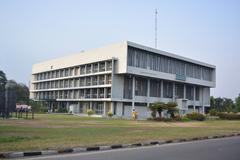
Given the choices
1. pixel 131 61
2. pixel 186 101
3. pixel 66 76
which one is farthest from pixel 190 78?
pixel 66 76

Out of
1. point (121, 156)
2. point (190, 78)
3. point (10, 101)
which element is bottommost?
point (121, 156)

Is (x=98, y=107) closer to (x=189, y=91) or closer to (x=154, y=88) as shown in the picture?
A: (x=154, y=88)

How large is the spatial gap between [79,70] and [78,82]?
2579 mm

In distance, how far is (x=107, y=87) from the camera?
61.6 meters

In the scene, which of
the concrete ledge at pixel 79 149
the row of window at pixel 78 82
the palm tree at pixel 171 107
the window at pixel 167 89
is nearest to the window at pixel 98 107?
the row of window at pixel 78 82

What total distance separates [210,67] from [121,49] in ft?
103

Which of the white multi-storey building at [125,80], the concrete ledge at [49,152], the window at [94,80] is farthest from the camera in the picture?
the window at [94,80]

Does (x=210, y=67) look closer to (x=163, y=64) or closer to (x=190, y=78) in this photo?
(x=190, y=78)

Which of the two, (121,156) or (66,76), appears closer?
(121,156)

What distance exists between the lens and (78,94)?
71.2 metres

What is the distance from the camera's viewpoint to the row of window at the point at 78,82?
62.8 meters

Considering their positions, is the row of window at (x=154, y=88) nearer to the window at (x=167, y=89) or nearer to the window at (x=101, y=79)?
the window at (x=167, y=89)

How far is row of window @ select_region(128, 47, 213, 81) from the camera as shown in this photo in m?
60.9

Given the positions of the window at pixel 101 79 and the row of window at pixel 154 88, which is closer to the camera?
the row of window at pixel 154 88
